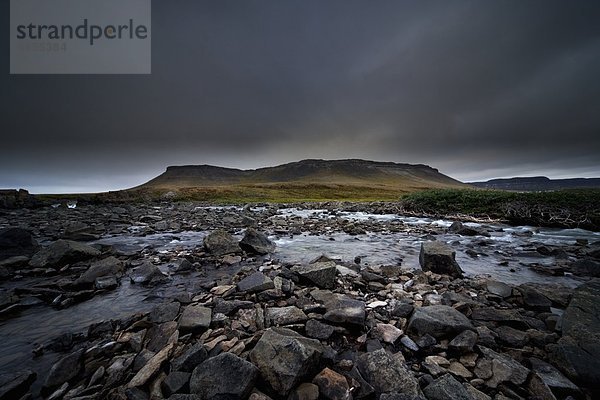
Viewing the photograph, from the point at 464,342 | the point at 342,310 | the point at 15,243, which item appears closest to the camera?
the point at 464,342

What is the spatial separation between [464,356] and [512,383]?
635 millimetres

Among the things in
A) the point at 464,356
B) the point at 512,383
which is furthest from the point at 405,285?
the point at 512,383

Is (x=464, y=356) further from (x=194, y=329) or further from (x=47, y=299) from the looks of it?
(x=47, y=299)

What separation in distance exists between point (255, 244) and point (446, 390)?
8.90 meters

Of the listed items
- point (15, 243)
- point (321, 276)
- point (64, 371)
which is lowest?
point (64, 371)

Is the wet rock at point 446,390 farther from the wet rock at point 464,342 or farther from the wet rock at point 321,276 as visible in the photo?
the wet rock at point 321,276

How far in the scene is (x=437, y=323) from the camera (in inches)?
171

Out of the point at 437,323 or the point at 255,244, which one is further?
the point at 255,244

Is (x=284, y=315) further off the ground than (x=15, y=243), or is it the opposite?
(x=15, y=243)

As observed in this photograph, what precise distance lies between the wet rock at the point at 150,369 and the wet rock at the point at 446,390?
371 centimetres

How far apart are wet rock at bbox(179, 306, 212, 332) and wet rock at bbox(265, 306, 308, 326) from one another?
1.18 metres

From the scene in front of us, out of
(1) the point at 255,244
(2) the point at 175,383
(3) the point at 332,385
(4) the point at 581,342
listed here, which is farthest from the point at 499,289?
(1) the point at 255,244

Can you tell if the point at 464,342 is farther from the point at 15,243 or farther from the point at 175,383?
the point at 15,243

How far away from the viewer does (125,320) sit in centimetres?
518
